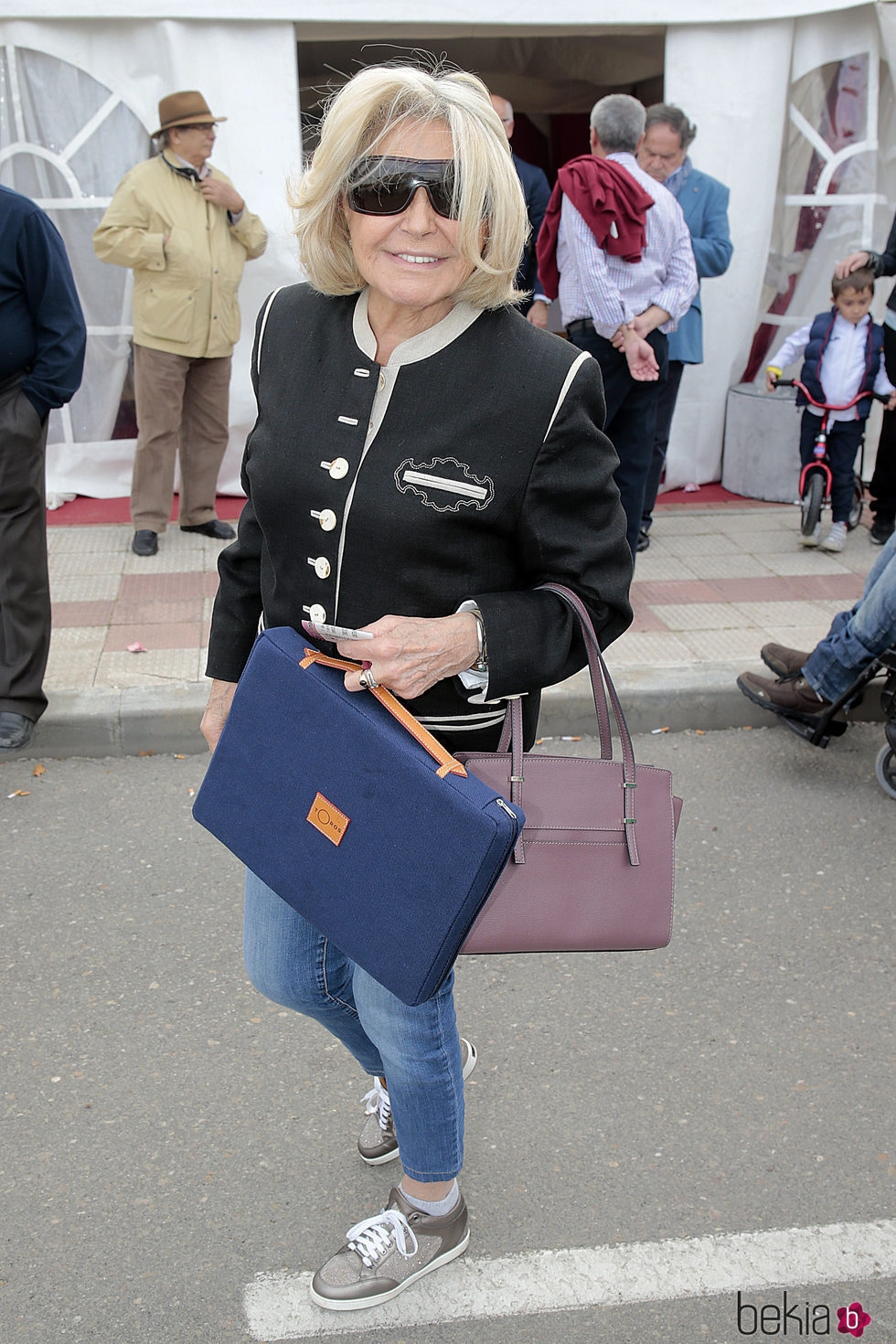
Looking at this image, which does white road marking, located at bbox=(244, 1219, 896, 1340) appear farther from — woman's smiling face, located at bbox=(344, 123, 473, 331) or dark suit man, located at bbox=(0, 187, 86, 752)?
dark suit man, located at bbox=(0, 187, 86, 752)

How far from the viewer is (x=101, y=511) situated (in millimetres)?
6992

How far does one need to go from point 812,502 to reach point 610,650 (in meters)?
2.06

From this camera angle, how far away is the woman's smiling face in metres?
1.67

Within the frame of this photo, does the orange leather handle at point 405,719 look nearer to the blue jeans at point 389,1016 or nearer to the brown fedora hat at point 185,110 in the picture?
the blue jeans at point 389,1016

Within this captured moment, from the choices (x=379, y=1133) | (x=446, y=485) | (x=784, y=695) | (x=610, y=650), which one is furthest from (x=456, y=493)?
(x=610, y=650)

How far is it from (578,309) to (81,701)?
2.70 m

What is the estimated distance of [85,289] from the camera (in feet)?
22.6

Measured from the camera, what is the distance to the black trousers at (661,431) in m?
6.22

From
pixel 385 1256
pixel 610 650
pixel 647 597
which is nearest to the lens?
pixel 385 1256

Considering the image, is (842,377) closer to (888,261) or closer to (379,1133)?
(888,261)

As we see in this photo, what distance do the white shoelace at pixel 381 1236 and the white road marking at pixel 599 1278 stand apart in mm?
95

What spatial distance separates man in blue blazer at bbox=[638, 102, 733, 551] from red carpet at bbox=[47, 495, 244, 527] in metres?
2.52

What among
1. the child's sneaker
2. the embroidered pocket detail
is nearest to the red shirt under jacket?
the child's sneaker

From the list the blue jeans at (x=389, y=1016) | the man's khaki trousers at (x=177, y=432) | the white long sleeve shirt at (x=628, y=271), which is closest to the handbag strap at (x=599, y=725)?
the blue jeans at (x=389, y=1016)
